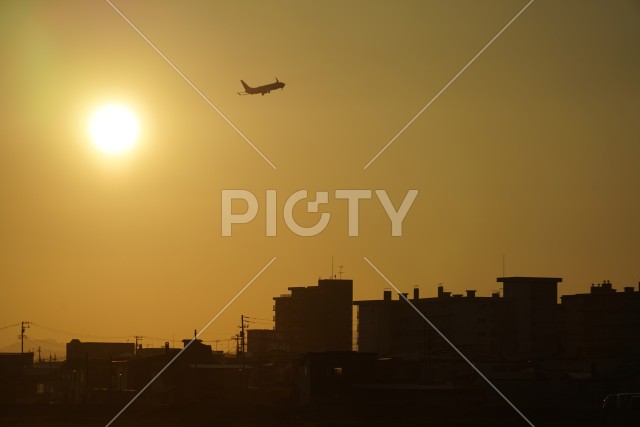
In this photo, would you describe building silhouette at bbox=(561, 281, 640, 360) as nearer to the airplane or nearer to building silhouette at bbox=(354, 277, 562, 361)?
building silhouette at bbox=(354, 277, 562, 361)

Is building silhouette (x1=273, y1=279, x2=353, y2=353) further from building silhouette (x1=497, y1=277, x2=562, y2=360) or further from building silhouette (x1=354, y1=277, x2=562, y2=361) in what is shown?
building silhouette (x1=497, y1=277, x2=562, y2=360)

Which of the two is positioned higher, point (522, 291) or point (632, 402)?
point (522, 291)

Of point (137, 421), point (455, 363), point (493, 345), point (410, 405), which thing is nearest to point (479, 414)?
point (410, 405)

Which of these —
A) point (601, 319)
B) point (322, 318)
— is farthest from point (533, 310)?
point (322, 318)

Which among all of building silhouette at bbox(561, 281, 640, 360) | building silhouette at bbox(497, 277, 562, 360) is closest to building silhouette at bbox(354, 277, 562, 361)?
building silhouette at bbox(497, 277, 562, 360)

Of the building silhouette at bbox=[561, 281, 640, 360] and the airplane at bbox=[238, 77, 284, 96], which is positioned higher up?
the airplane at bbox=[238, 77, 284, 96]

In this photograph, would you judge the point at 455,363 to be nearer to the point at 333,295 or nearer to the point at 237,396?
the point at 237,396

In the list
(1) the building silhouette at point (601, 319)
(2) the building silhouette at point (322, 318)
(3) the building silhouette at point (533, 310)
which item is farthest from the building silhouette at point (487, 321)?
(2) the building silhouette at point (322, 318)

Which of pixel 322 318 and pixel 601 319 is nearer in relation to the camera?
pixel 601 319

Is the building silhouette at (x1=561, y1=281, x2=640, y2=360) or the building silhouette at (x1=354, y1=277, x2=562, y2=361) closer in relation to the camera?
the building silhouette at (x1=354, y1=277, x2=562, y2=361)

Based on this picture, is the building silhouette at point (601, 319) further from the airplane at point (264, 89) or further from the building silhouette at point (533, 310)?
the airplane at point (264, 89)

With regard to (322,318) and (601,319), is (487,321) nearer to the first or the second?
(601,319)
